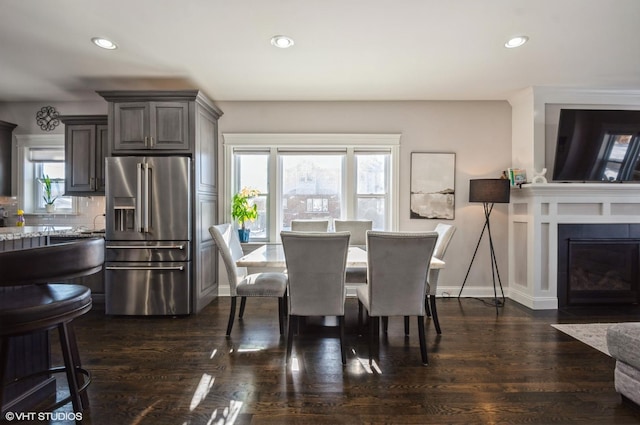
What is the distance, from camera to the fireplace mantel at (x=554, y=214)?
3.61 m

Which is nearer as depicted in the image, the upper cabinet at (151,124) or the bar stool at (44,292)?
the bar stool at (44,292)

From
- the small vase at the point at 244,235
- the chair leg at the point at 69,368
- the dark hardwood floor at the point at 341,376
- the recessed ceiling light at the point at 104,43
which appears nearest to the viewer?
the chair leg at the point at 69,368

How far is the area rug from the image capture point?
2682 mm

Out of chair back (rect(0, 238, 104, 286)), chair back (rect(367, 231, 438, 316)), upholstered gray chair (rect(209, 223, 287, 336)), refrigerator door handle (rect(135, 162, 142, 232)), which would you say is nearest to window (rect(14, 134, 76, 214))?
refrigerator door handle (rect(135, 162, 142, 232))

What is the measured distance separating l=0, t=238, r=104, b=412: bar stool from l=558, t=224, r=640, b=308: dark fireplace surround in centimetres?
452

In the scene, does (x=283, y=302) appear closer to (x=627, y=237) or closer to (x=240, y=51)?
(x=240, y=51)

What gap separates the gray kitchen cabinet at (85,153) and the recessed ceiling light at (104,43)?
48.1 inches

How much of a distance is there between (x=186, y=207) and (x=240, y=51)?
166 cm

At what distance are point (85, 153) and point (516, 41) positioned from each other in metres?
4.71

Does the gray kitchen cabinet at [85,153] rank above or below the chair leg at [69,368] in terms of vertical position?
above

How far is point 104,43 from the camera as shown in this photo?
2713 millimetres

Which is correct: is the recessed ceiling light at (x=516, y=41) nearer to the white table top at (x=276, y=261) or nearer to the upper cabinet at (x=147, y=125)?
the white table top at (x=276, y=261)

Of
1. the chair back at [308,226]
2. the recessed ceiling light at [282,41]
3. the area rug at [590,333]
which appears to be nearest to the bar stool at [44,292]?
the recessed ceiling light at [282,41]

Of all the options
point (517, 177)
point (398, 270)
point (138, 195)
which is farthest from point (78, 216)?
point (517, 177)
